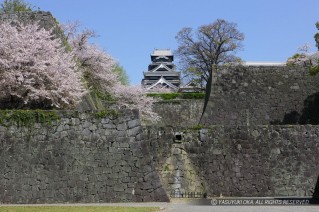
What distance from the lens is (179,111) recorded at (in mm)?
36250

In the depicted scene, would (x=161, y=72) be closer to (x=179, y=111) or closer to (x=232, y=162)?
(x=179, y=111)

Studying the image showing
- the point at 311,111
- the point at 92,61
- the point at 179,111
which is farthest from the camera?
the point at 179,111

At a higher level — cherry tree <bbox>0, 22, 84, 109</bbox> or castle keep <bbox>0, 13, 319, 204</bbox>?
cherry tree <bbox>0, 22, 84, 109</bbox>

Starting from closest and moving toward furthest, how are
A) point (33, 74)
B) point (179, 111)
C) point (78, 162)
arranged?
point (78, 162) → point (33, 74) → point (179, 111)

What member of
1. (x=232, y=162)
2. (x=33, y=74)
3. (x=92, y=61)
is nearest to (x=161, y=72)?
(x=92, y=61)

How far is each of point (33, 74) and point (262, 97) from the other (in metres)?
11.3

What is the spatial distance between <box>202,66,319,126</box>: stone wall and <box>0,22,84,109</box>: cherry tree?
7337 mm

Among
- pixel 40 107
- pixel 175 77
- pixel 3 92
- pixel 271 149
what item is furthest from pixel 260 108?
pixel 175 77

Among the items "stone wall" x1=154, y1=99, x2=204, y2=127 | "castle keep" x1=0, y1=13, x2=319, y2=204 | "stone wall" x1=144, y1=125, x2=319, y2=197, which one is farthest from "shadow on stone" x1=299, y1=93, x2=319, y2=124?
"stone wall" x1=154, y1=99, x2=204, y2=127

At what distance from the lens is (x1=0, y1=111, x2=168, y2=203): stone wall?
46.7 ft

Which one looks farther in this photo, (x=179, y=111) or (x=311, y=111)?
(x=179, y=111)

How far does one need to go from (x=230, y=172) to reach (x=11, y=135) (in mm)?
7566

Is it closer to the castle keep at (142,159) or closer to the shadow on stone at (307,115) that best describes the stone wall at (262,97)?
the shadow on stone at (307,115)

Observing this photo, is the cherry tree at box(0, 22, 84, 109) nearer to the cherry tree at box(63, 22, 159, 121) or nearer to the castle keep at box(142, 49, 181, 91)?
the cherry tree at box(63, 22, 159, 121)
